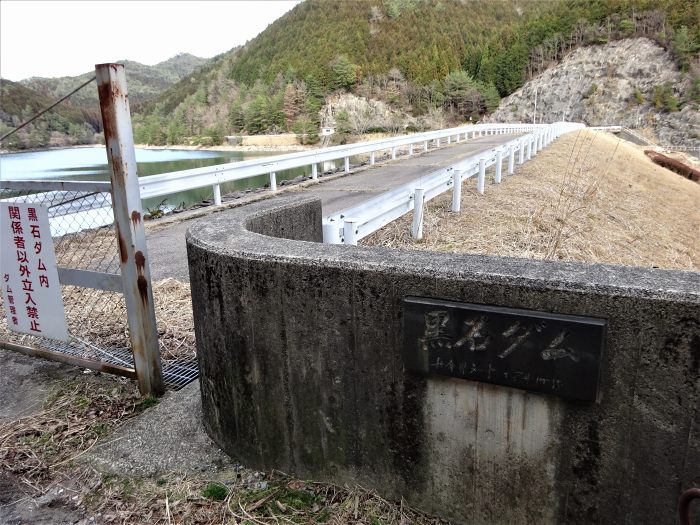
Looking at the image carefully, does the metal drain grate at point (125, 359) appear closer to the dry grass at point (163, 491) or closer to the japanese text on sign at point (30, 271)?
the japanese text on sign at point (30, 271)

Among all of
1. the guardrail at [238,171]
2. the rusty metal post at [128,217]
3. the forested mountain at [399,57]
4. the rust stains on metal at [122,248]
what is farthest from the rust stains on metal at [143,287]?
the forested mountain at [399,57]

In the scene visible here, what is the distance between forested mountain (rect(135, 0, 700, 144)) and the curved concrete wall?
66557 millimetres

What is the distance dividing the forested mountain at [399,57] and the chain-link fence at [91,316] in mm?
63385

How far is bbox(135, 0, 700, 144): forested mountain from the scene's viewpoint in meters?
79.6

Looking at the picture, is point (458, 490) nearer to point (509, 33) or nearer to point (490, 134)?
point (490, 134)

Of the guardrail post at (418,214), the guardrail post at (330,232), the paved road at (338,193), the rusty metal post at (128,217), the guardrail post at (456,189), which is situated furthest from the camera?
the guardrail post at (456,189)

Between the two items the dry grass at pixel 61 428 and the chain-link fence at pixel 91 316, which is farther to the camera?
the chain-link fence at pixel 91 316

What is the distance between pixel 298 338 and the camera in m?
2.22

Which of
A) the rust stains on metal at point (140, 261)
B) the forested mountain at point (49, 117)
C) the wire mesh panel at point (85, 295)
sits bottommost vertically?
the wire mesh panel at point (85, 295)

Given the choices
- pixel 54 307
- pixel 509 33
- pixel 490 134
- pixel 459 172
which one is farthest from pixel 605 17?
pixel 54 307

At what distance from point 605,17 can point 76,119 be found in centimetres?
8475

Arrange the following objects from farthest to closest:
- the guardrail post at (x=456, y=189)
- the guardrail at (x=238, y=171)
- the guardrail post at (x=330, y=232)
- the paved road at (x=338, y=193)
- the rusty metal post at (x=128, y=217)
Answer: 1. the guardrail at (x=238, y=171)
2. the guardrail post at (x=456, y=189)
3. the paved road at (x=338, y=193)
4. the guardrail post at (x=330, y=232)
5. the rusty metal post at (x=128, y=217)

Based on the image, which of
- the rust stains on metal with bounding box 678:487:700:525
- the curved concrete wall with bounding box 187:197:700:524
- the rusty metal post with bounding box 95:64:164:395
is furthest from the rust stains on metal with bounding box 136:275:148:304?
the rust stains on metal with bounding box 678:487:700:525

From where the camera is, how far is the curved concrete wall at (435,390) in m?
1.64
